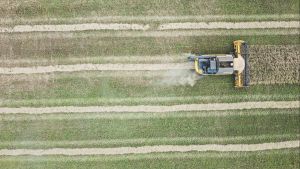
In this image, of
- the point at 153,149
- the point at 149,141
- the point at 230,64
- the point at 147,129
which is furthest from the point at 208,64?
the point at 153,149

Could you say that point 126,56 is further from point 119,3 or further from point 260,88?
point 260,88

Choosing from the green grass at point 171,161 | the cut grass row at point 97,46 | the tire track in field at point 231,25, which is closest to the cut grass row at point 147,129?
the green grass at point 171,161

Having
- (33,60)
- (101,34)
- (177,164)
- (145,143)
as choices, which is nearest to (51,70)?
(33,60)

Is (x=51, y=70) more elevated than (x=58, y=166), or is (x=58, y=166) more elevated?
(x=51, y=70)

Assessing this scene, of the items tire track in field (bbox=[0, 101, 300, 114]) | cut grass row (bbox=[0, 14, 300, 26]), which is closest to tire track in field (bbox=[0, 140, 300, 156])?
tire track in field (bbox=[0, 101, 300, 114])

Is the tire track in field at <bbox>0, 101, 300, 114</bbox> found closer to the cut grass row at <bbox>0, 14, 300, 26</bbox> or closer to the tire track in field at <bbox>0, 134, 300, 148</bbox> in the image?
the tire track in field at <bbox>0, 134, 300, 148</bbox>
